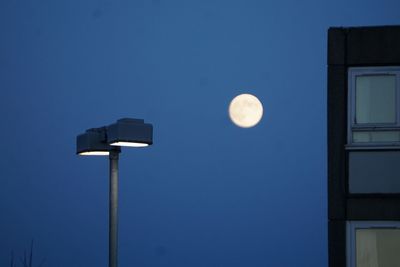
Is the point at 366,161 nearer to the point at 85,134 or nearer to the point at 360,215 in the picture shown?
the point at 360,215

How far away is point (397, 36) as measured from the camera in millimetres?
11562

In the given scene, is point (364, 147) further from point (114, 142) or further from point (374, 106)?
point (114, 142)

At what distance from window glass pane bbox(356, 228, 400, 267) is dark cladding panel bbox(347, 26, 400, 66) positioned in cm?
315

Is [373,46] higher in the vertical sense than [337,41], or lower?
lower

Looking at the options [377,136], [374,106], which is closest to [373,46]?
[374,106]

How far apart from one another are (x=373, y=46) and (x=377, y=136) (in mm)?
1683

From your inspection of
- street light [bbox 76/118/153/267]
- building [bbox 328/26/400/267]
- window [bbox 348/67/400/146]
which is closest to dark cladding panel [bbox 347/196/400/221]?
building [bbox 328/26/400/267]

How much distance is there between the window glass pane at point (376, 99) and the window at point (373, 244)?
6.45 ft

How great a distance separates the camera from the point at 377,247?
11.6 metres

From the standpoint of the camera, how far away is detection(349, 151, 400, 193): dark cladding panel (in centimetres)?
1147

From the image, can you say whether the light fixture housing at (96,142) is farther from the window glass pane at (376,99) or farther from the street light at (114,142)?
the window glass pane at (376,99)

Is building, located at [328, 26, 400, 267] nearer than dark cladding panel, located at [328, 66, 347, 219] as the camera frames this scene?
Yes

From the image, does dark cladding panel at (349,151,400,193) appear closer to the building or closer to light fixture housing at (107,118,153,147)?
the building

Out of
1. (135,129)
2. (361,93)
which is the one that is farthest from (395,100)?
(135,129)
